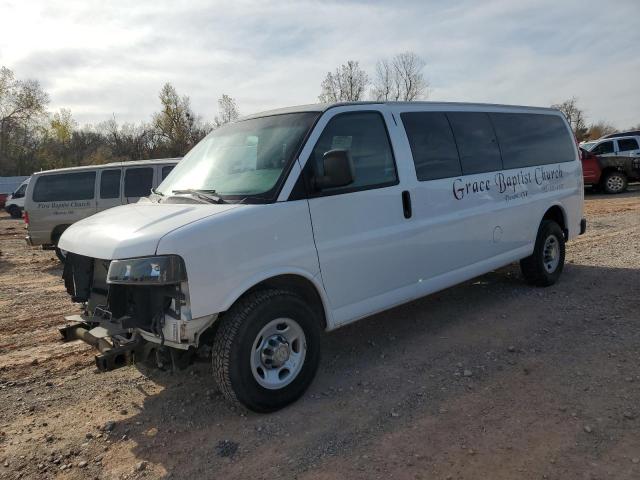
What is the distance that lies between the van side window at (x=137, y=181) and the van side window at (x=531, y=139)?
7293 millimetres

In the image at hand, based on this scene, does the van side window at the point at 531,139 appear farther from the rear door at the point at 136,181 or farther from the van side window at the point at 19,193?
the van side window at the point at 19,193

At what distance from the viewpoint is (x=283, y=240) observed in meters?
3.67

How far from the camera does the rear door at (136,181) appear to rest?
10625mm

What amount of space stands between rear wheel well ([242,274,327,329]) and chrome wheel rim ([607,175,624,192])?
18871 millimetres

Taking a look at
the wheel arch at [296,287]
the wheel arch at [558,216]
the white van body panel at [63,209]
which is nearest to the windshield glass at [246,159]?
the wheel arch at [296,287]

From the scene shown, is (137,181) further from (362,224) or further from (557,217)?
(557,217)

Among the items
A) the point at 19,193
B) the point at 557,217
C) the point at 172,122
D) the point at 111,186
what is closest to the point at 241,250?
the point at 557,217

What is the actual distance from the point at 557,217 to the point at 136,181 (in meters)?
8.02

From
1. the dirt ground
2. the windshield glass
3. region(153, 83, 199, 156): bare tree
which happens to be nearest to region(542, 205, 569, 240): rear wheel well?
the dirt ground

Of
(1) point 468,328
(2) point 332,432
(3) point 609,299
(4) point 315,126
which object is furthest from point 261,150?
(3) point 609,299

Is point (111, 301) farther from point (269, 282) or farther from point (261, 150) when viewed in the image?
point (261, 150)

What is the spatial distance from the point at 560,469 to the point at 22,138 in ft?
218

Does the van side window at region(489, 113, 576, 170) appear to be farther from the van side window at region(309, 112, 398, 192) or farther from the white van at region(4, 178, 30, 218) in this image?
the white van at region(4, 178, 30, 218)

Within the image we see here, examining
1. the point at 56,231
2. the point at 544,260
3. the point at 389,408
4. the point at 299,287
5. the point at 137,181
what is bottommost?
the point at 389,408
